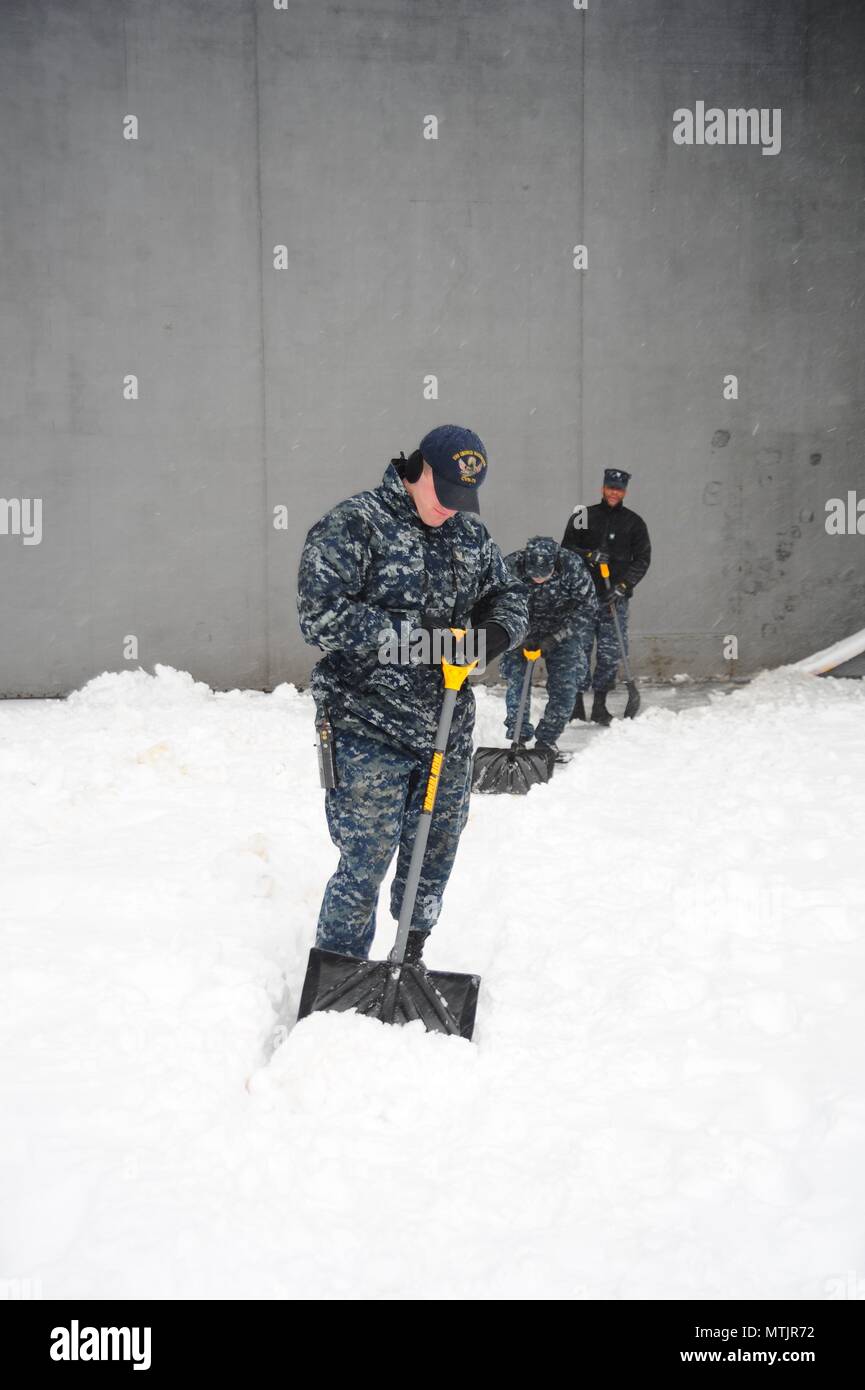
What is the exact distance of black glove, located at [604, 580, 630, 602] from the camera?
8219mm

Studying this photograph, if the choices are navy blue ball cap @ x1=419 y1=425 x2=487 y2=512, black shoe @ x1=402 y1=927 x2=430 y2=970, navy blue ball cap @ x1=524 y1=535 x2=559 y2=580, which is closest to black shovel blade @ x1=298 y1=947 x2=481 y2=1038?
black shoe @ x1=402 y1=927 x2=430 y2=970

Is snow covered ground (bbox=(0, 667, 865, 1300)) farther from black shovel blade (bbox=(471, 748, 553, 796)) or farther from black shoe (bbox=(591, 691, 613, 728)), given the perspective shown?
black shoe (bbox=(591, 691, 613, 728))

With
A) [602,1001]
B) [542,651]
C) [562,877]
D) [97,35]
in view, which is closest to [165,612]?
[542,651]

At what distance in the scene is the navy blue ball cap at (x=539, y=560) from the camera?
6.65 metres

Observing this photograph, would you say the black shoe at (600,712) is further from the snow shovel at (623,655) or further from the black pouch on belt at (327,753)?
the black pouch on belt at (327,753)

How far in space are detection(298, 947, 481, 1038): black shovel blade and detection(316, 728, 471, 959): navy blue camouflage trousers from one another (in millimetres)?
150

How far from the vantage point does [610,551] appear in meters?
8.41

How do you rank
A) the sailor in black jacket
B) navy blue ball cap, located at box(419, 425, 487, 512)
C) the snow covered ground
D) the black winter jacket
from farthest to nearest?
1. the black winter jacket
2. the sailor in black jacket
3. navy blue ball cap, located at box(419, 425, 487, 512)
4. the snow covered ground

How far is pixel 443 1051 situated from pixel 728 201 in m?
9.24

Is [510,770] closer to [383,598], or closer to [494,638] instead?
[494,638]

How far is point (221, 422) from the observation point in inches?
376
